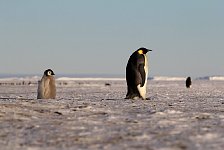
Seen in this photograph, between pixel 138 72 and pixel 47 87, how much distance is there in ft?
10.8

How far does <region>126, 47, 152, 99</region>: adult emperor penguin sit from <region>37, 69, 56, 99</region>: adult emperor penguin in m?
2.77

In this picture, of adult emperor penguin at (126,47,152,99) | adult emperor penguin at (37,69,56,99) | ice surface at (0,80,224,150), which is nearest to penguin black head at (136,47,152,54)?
adult emperor penguin at (126,47,152,99)

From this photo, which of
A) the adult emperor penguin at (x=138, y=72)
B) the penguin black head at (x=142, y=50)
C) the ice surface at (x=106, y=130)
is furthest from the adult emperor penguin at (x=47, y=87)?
the ice surface at (x=106, y=130)

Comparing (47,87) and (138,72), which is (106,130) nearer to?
(138,72)

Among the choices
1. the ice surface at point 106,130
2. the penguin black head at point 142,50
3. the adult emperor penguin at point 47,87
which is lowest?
the ice surface at point 106,130

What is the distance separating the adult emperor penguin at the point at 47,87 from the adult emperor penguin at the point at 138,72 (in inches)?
109

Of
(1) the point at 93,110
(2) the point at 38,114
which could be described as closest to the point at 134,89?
(1) the point at 93,110

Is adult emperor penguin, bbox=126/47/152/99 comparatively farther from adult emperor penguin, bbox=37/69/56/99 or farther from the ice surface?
the ice surface

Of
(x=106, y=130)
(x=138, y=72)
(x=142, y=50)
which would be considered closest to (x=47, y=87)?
(x=138, y=72)

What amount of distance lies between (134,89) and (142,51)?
1.20m

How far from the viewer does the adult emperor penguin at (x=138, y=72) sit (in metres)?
14.6

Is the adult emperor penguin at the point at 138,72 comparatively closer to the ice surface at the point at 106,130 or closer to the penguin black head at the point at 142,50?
the penguin black head at the point at 142,50

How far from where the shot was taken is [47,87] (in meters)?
15.9

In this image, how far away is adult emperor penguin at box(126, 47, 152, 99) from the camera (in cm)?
1460
